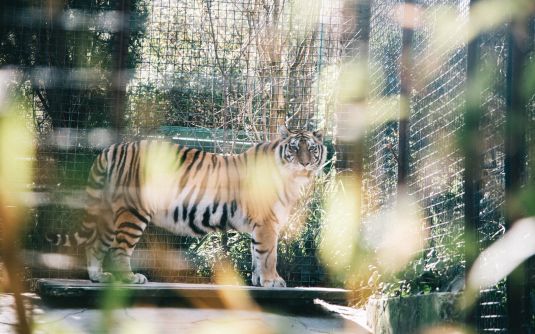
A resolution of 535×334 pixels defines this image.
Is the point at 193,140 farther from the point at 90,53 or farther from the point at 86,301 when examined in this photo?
the point at 86,301

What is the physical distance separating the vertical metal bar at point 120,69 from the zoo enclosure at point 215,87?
0.01 meters

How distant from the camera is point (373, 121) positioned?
5234 mm

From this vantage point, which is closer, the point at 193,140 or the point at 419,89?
the point at 419,89

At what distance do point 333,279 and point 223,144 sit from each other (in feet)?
4.99

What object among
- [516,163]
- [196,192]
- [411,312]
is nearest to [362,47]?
[196,192]

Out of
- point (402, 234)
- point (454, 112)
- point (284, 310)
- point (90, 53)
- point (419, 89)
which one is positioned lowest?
point (284, 310)

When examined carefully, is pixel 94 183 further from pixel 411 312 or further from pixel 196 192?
pixel 411 312

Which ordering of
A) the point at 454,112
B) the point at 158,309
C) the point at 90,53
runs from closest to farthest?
the point at 454,112
the point at 158,309
the point at 90,53

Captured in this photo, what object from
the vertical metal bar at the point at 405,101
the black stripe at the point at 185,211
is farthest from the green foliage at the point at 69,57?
the vertical metal bar at the point at 405,101

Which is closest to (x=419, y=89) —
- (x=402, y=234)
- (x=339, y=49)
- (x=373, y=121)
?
(x=402, y=234)

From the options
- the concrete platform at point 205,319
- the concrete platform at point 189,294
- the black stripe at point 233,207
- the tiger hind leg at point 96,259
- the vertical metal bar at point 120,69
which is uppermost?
the vertical metal bar at point 120,69

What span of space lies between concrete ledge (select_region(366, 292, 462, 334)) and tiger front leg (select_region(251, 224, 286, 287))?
935 millimetres

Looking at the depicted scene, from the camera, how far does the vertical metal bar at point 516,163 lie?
6.87 ft

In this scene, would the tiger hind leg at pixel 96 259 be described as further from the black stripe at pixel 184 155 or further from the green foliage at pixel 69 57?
the green foliage at pixel 69 57
